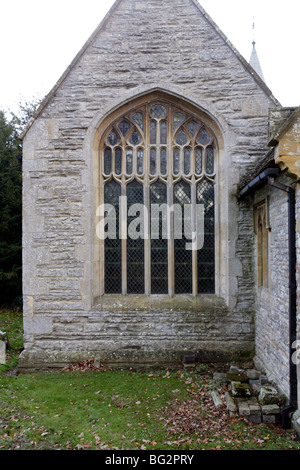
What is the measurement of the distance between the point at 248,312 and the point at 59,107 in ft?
18.3

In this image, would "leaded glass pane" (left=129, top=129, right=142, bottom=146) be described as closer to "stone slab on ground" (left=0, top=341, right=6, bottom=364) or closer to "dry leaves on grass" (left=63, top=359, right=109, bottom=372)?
"dry leaves on grass" (left=63, top=359, right=109, bottom=372)

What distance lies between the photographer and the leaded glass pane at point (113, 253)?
7.15 metres

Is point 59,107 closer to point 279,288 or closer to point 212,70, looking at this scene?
point 212,70

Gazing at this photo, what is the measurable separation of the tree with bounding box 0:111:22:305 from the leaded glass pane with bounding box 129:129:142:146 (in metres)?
7.91

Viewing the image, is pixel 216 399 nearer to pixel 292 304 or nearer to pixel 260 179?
pixel 292 304

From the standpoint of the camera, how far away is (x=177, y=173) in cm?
717

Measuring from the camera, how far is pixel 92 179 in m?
6.91

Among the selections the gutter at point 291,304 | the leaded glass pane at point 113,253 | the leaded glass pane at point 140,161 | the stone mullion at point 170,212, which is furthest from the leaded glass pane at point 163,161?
the gutter at point 291,304

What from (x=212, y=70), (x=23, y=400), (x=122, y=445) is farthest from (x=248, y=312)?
(x=212, y=70)

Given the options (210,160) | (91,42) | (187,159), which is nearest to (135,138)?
(187,159)

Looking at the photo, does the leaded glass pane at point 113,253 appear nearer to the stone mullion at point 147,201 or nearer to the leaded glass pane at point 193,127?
the stone mullion at point 147,201

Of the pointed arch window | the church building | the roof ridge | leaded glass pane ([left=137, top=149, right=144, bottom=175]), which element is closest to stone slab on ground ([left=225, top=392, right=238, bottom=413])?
the church building

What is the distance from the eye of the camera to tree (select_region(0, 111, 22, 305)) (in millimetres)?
13203
